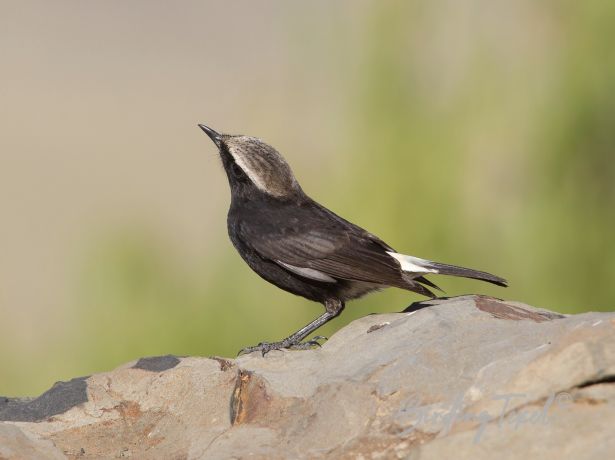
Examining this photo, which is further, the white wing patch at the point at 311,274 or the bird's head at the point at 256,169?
the bird's head at the point at 256,169

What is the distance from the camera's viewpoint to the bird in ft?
21.5

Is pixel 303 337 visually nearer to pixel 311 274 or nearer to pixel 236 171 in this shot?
pixel 311 274

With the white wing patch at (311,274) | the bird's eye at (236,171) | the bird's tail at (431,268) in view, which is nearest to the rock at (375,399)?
the bird's tail at (431,268)

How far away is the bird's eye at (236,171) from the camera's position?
24.6 feet

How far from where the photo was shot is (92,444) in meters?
5.06

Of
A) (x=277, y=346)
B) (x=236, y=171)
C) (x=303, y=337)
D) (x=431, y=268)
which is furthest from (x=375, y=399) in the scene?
(x=236, y=171)

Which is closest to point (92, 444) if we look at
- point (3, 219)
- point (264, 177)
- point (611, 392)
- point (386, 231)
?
point (611, 392)

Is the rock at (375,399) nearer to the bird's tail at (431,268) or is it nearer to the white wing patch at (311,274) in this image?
the bird's tail at (431,268)

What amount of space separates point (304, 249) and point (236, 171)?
977mm

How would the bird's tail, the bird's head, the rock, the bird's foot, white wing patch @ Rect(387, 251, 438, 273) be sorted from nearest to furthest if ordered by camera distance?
the rock, the bird's foot, the bird's tail, white wing patch @ Rect(387, 251, 438, 273), the bird's head

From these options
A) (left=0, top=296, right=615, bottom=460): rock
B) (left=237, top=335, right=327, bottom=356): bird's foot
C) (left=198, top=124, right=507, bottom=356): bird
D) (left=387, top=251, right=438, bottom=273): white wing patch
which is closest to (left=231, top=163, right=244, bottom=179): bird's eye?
(left=198, top=124, right=507, bottom=356): bird

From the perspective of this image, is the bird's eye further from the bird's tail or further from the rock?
the rock

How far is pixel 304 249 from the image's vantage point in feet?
22.4

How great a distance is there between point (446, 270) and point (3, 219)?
41.2 ft
